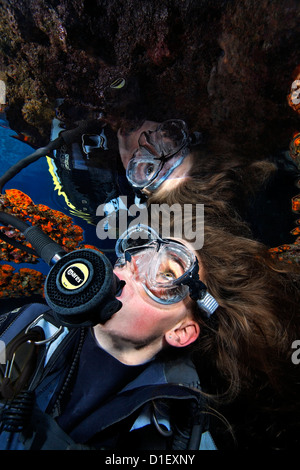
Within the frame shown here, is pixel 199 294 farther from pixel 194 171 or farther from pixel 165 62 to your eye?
pixel 165 62

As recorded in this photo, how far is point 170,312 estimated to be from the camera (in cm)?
222

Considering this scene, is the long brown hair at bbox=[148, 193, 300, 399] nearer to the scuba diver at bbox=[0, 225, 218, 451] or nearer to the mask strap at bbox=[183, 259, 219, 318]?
the mask strap at bbox=[183, 259, 219, 318]

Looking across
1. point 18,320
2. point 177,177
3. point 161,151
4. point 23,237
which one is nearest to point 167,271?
point 18,320

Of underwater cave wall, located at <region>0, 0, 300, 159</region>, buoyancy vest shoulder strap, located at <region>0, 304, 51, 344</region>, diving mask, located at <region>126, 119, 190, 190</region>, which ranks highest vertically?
underwater cave wall, located at <region>0, 0, 300, 159</region>

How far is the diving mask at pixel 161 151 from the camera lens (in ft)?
11.3

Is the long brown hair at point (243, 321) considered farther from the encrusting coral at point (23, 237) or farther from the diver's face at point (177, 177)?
the encrusting coral at point (23, 237)

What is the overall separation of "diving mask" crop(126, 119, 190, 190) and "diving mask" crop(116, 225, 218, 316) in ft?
4.74

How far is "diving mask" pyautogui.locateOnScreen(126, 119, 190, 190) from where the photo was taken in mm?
3447

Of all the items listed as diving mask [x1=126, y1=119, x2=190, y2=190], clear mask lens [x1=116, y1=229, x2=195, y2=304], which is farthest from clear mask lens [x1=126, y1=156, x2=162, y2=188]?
clear mask lens [x1=116, y1=229, x2=195, y2=304]

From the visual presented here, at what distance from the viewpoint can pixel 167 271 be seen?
2.41m

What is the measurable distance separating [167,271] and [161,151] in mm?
2186

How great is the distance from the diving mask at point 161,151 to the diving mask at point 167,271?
1445 mm

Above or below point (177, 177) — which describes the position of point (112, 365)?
below

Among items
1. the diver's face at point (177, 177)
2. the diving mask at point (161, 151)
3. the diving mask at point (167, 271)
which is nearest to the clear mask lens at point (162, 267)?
the diving mask at point (167, 271)
